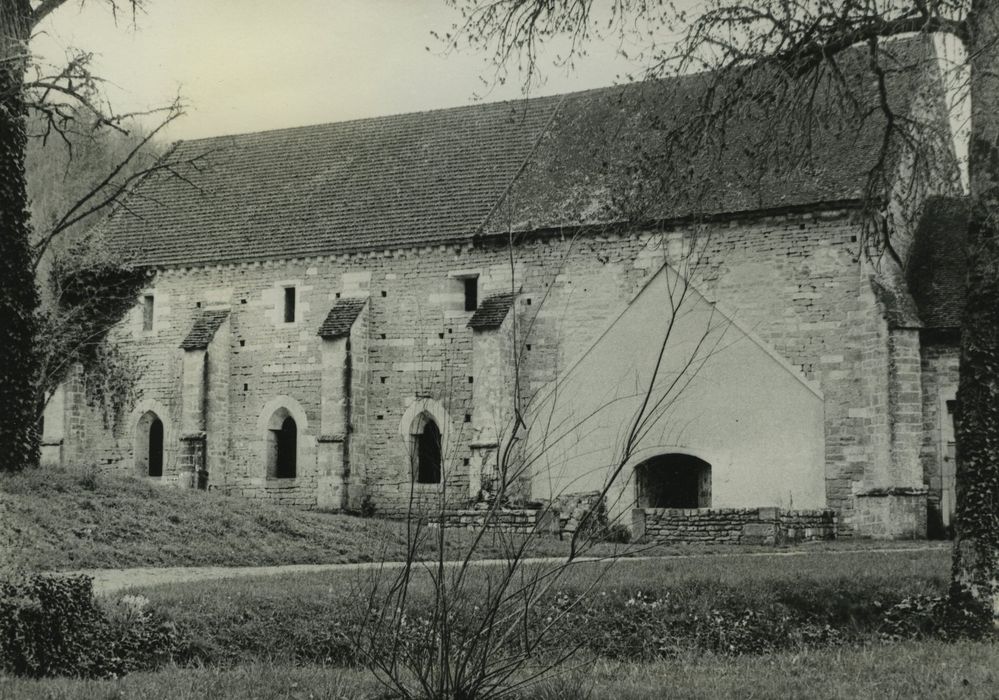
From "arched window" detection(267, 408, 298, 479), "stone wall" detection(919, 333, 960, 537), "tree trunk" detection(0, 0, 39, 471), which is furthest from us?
"arched window" detection(267, 408, 298, 479)

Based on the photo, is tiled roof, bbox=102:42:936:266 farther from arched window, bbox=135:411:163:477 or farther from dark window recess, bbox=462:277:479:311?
arched window, bbox=135:411:163:477

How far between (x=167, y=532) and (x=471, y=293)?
11905 mm

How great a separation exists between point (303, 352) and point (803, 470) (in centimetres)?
1307

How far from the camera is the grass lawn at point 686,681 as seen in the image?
844cm

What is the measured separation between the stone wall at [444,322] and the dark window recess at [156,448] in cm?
68

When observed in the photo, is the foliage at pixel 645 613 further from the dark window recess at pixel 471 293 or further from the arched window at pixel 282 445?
the arched window at pixel 282 445

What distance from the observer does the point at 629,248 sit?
85.3 ft

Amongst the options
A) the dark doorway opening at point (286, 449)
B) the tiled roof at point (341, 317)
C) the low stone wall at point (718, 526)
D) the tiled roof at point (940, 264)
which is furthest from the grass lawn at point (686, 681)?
the dark doorway opening at point (286, 449)

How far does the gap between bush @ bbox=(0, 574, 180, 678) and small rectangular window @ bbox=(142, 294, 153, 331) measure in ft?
69.7

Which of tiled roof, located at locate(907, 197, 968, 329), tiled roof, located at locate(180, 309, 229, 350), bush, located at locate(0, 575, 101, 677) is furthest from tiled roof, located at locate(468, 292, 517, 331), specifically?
bush, located at locate(0, 575, 101, 677)

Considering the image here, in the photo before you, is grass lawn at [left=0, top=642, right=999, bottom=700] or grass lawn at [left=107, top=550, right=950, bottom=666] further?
grass lawn at [left=107, top=550, right=950, bottom=666]

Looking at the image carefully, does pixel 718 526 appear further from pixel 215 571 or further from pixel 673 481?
pixel 215 571

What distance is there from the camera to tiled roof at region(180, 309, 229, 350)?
28906mm

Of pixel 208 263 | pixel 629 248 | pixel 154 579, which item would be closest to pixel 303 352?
pixel 208 263
